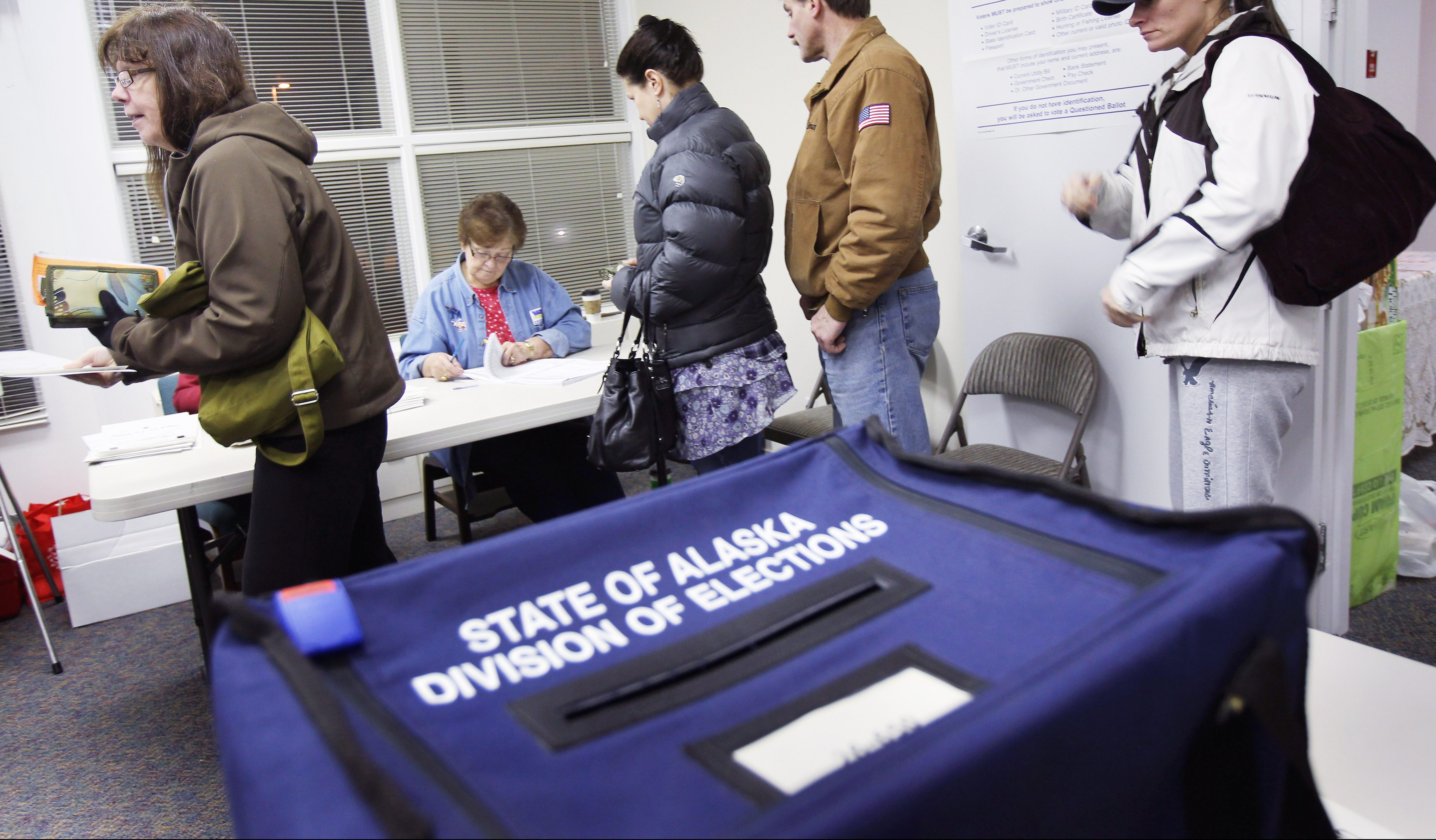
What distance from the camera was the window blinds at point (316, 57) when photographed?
3.75 m

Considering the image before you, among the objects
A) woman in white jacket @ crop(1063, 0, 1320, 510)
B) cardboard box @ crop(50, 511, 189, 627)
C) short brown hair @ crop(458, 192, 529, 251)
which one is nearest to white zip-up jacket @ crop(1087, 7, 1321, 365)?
woman in white jacket @ crop(1063, 0, 1320, 510)

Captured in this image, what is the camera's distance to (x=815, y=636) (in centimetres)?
61

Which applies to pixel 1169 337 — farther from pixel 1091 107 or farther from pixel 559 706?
pixel 559 706

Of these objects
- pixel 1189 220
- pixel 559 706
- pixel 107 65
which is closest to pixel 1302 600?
pixel 559 706

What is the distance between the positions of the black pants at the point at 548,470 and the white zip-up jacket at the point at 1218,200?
1.76 metres

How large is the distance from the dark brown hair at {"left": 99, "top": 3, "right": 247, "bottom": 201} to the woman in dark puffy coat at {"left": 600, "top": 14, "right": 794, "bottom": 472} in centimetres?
87

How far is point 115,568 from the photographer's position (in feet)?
10.3

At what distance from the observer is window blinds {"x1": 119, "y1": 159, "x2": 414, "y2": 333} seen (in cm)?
399

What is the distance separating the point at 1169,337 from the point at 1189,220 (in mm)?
240

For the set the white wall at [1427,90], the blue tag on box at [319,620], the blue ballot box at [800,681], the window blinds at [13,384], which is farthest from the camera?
the white wall at [1427,90]

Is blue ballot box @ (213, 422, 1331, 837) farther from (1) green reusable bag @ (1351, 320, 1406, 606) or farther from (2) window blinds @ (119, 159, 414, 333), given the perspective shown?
(2) window blinds @ (119, 159, 414, 333)

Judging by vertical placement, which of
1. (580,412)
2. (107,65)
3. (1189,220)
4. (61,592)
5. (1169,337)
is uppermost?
(107,65)

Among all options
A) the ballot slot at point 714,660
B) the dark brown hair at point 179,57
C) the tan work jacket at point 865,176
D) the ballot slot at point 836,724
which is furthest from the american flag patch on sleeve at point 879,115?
the ballot slot at point 836,724

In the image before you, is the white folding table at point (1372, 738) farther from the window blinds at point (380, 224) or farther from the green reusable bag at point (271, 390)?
the window blinds at point (380, 224)
